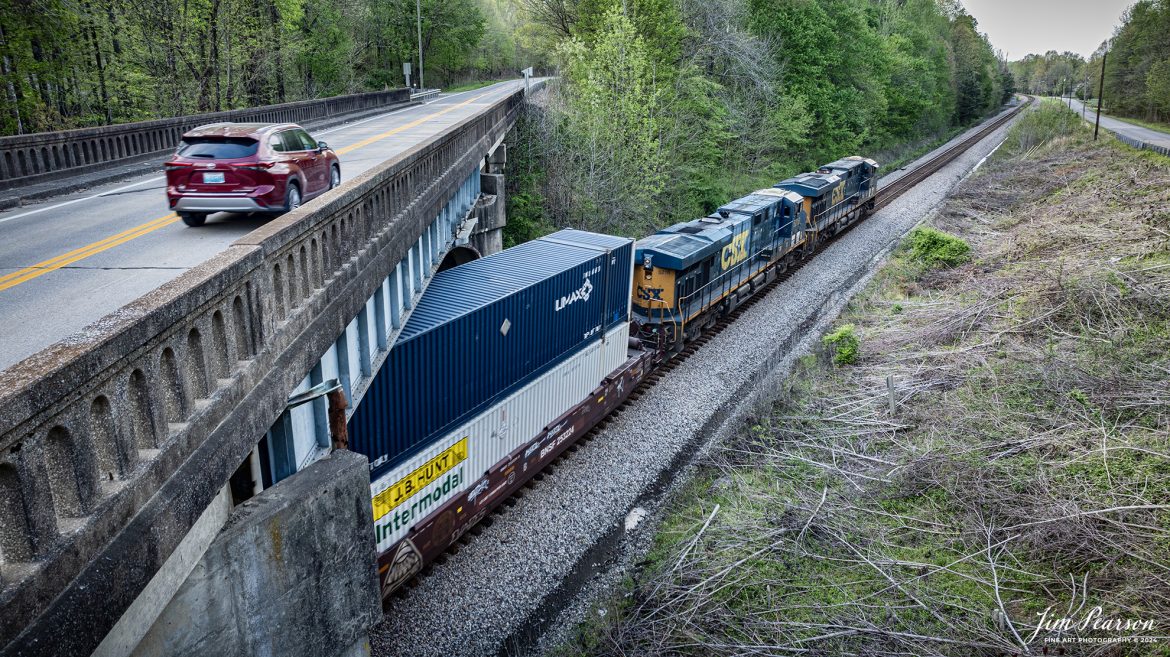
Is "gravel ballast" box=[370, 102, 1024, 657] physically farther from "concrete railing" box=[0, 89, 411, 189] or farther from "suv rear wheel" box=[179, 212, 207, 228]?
"concrete railing" box=[0, 89, 411, 189]

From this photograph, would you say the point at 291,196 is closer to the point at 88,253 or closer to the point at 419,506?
the point at 88,253

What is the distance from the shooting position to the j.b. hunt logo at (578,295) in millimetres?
14087

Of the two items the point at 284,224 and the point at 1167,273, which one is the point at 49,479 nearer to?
the point at 284,224

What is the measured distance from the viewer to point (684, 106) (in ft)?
112

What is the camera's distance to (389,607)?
34.7 ft

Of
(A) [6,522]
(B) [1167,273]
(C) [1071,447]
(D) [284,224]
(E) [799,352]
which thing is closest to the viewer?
(A) [6,522]

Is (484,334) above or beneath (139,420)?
beneath

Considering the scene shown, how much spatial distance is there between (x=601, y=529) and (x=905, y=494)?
547cm

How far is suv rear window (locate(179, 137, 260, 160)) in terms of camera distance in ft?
33.6

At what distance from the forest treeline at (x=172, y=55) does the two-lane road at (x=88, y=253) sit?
827 centimetres

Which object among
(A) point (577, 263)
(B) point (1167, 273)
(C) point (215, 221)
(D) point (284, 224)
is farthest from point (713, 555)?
(B) point (1167, 273)

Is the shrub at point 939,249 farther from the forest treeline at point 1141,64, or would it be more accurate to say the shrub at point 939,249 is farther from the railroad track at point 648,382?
the forest treeline at point 1141,64

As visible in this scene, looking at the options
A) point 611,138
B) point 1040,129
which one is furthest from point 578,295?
point 1040,129

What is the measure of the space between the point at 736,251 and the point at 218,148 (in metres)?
15.9
